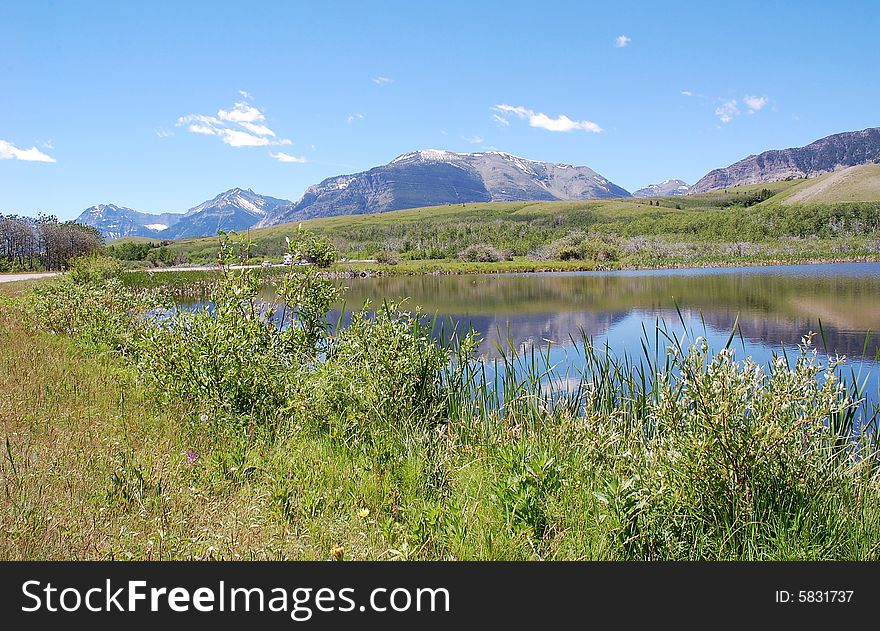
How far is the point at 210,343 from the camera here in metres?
8.17

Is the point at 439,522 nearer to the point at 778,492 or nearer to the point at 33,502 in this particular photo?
→ the point at 778,492

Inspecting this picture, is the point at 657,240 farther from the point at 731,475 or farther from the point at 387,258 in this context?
the point at 731,475

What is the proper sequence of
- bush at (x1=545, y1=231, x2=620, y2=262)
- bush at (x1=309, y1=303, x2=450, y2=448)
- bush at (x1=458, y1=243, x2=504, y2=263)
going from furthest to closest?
bush at (x1=458, y1=243, x2=504, y2=263) < bush at (x1=545, y1=231, x2=620, y2=262) < bush at (x1=309, y1=303, x2=450, y2=448)

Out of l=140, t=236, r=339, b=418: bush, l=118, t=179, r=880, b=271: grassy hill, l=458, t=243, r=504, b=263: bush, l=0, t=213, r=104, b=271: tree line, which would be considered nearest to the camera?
l=140, t=236, r=339, b=418: bush

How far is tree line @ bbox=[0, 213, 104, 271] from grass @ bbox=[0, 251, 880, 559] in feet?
272

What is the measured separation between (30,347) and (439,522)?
10278 millimetres

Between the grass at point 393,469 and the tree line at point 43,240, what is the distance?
82.8 metres

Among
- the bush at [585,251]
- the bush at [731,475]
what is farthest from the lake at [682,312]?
the bush at [585,251]

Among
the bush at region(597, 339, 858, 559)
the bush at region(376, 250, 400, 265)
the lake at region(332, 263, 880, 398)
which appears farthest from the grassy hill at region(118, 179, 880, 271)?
Answer: the bush at region(597, 339, 858, 559)

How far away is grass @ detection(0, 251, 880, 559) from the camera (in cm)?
459

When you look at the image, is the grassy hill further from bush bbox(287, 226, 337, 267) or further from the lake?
bush bbox(287, 226, 337, 267)

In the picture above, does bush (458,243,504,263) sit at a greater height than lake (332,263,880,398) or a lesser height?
greater

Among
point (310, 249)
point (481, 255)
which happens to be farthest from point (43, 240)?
point (310, 249)

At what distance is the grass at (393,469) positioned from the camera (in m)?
4.59
